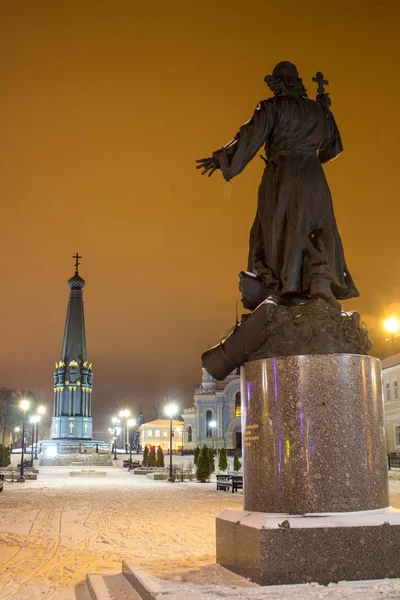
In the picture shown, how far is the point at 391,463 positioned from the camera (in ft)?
117

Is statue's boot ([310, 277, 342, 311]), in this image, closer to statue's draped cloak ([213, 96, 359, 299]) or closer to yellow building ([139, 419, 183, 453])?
statue's draped cloak ([213, 96, 359, 299])

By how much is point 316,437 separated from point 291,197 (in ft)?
8.39

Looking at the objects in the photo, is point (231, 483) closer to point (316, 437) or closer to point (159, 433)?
point (316, 437)

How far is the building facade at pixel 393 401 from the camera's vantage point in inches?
1603

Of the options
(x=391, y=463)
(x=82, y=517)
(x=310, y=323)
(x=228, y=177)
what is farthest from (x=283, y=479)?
(x=391, y=463)

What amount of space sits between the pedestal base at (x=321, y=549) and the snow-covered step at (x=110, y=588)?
1.08m

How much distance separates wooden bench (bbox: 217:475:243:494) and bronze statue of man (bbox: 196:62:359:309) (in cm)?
1620

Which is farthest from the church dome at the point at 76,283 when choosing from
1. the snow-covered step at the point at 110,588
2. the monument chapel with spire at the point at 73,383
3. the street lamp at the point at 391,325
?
the snow-covered step at the point at 110,588

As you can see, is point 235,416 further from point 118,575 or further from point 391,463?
point 118,575

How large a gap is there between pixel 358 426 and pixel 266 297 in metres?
1.74

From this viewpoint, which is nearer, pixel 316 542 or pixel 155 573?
pixel 316 542

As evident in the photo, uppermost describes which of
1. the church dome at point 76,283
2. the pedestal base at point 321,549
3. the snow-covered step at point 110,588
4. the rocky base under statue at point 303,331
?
the church dome at point 76,283

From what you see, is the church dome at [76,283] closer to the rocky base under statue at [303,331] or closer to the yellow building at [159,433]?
the yellow building at [159,433]

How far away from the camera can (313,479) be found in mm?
5332
